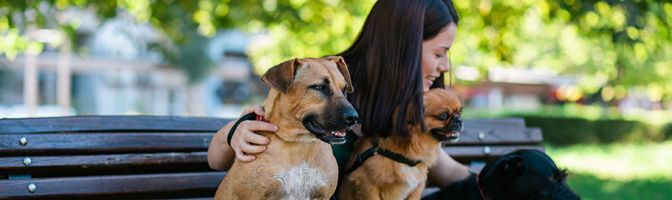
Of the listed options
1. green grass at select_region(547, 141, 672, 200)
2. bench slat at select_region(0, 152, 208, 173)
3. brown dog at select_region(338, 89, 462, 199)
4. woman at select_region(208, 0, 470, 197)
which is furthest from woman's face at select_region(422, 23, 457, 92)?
green grass at select_region(547, 141, 672, 200)

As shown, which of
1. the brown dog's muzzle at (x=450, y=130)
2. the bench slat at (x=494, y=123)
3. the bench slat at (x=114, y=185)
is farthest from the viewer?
the bench slat at (x=494, y=123)

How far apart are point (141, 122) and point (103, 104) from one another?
36403 mm

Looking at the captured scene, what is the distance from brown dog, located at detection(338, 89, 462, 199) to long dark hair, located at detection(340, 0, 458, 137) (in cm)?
7

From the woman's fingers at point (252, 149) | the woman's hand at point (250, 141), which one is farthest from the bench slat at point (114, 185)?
the woman's fingers at point (252, 149)

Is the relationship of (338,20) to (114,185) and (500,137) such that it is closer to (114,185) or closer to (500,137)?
(500,137)

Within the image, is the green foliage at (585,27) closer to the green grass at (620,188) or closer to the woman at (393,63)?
the green grass at (620,188)

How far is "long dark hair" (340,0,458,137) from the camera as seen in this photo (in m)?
3.88

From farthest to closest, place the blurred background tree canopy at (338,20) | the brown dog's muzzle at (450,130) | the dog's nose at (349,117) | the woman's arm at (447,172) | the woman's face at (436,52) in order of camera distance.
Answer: the blurred background tree canopy at (338,20) < the woman's arm at (447,172) < the woman's face at (436,52) < the brown dog's muzzle at (450,130) < the dog's nose at (349,117)

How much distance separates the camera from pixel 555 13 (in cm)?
972

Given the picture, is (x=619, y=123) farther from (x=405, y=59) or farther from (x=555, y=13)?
(x=405, y=59)

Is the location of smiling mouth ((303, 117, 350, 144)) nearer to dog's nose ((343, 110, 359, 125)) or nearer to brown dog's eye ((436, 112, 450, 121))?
dog's nose ((343, 110, 359, 125))

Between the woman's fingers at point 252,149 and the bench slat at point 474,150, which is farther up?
the woman's fingers at point 252,149

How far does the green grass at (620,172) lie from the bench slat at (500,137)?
875 mm

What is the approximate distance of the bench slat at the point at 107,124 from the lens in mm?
3701
